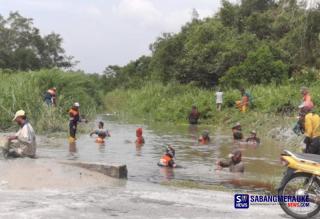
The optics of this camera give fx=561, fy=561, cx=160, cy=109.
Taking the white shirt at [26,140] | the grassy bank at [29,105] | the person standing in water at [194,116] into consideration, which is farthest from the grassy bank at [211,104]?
the white shirt at [26,140]

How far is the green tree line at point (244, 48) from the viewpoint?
108 feet

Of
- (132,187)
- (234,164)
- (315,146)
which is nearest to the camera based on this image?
(132,187)

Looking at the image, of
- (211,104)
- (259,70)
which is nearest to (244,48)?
(259,70)

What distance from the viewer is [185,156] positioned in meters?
17.5

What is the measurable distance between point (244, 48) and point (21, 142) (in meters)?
25.9

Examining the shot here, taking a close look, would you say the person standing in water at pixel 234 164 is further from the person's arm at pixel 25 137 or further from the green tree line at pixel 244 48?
the green tree line at pixel 244 48

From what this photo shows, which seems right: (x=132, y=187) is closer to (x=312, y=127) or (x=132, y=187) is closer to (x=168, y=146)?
(x=312, y=127)

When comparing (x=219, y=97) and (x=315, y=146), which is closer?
(x=315, y=146)

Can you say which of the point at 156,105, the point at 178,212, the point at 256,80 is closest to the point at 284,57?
the point at 256,80

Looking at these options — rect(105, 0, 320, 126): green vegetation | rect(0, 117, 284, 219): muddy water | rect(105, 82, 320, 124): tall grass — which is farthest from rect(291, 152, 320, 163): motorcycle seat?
rect(105, 82, 320, 124): tall grass

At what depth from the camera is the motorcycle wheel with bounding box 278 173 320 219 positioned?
805cm

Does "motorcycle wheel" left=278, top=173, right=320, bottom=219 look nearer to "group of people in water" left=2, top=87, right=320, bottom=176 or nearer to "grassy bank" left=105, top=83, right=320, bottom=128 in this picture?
"group of people in water" left=2, top=87, right=320, bottom=176

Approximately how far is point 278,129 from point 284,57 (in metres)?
12.3

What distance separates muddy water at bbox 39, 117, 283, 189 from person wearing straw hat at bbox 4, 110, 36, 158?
237 cm
